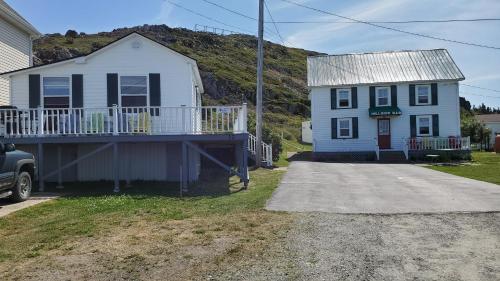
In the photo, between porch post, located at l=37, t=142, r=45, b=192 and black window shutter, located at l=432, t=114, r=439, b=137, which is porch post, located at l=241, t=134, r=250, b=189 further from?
black window shutter, located at l=432, t=114, r=439, b=137

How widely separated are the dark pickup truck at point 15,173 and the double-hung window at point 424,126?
2645 centimetres

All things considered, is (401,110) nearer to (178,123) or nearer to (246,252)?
(178,123)

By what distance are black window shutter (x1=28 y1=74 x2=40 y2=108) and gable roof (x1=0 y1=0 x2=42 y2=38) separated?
4162mm

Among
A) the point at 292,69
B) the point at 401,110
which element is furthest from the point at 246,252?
the point at 292,69

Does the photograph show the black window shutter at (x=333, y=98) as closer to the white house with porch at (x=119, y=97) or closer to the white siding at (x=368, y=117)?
the white siding at (x=368, y=117)

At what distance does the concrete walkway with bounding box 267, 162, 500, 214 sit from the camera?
1062cm

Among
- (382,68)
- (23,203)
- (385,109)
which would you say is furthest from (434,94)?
(23,203)

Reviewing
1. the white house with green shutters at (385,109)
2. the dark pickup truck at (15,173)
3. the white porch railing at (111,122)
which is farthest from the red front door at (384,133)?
the dark pickup truck at (15,173)

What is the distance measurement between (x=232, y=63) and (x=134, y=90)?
3293 inches

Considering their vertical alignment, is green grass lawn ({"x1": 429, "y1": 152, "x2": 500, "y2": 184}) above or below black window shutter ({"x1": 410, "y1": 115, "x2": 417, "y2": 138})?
below

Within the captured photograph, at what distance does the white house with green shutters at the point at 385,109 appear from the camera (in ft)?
107

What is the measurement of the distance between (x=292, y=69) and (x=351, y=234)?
346 feet

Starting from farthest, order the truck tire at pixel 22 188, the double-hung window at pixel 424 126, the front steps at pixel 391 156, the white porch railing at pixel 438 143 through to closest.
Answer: the double-hung window at pixel 424 126 < the front steps at pixel 391 156 < the white porch railing at pixel 438 143 < the truck tire at pixel 22 188

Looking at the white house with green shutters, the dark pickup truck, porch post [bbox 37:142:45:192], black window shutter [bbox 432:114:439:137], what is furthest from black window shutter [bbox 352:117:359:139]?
the dark pickup truck
